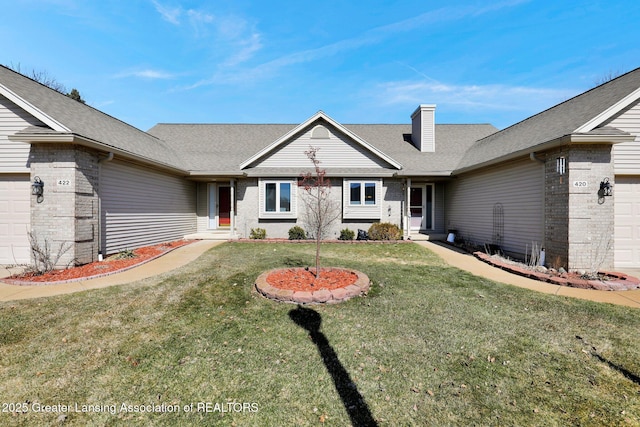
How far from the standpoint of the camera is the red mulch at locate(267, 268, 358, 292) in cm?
540

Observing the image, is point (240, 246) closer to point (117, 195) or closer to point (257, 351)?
point (117, 195)

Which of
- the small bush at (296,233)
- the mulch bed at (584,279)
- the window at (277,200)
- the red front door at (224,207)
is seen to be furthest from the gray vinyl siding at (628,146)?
the red front door at (224,207)

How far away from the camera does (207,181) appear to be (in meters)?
13.9

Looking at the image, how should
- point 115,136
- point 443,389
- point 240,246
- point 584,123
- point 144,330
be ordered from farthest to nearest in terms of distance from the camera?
point 240,246 → point 115,136 → point 584,123 → point 144,330 → point 443,389

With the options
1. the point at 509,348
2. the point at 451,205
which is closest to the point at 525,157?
the point at 451,205

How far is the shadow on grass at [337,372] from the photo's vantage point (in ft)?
7.98

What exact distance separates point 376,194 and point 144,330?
10.7 metres

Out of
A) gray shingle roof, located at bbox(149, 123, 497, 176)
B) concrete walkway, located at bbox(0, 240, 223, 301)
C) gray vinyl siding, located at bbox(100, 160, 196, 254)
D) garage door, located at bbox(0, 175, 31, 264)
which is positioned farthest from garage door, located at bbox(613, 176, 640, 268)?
garage door, located at bbox(0, 175, 31, 264)

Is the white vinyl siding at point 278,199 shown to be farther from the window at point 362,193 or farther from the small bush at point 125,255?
the small bush at point 125,255

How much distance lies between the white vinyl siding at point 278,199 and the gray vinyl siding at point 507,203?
26.4ft

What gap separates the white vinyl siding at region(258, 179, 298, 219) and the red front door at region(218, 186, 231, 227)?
2399 millimetres

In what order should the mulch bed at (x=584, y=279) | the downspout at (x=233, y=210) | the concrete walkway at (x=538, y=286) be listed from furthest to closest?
1. the downspout at (x=233, y=210)
2. the mulch bed at (x=584, y=279)
3. the concrete walkway at (x=538, y=286)

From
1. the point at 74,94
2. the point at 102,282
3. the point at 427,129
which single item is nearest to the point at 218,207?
the point at 102,282

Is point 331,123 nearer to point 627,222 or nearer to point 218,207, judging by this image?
point 218,207
